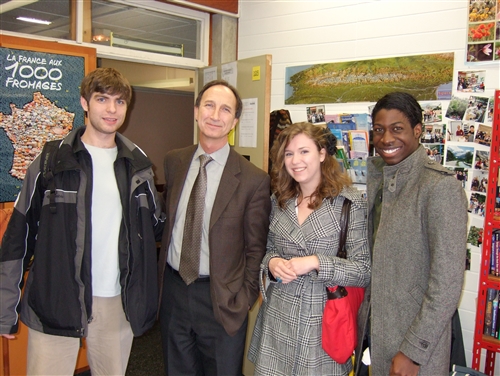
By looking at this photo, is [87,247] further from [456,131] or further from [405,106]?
[456,131]

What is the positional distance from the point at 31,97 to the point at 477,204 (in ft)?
9.24

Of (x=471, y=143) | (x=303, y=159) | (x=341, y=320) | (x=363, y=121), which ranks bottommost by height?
(x=341, y=320)

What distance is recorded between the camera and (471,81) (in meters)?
2.59

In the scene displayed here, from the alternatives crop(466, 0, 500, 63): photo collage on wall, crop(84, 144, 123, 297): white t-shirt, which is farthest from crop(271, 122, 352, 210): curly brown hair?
crop(466, 0, 500, 63): photo collage on wall

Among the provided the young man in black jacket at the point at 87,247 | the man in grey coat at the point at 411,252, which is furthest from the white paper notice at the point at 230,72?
the man in grey coat at the point at 411,252

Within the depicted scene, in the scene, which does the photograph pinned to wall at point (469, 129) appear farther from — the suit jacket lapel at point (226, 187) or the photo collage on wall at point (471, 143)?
the suit jacket lapel at point (226, 187)

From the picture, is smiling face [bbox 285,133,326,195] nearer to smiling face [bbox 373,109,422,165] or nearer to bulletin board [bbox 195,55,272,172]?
smiling face [bbox 373,109,422,165]

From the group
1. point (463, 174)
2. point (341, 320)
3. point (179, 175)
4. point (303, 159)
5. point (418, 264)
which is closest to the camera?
point (418, 264)

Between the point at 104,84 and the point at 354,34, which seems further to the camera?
the point at 354,34

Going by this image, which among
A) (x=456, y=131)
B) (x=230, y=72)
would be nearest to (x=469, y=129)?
(x=456, y=131)

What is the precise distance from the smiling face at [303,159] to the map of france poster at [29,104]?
1.78 metres

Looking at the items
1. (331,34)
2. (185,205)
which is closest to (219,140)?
(185,205)

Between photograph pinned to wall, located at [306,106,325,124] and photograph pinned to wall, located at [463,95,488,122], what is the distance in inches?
39.3

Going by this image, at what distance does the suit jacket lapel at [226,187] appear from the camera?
1871mm
